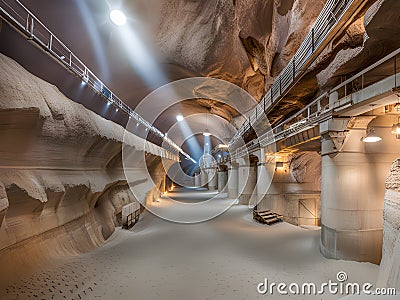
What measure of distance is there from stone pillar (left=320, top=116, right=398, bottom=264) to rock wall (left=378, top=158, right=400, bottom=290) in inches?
96.3

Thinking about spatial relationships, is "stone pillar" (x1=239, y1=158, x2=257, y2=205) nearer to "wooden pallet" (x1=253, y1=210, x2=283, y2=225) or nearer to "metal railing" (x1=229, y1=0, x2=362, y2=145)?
"wooden pallet" (x1=253, y1=210, x2=283, y2=225)

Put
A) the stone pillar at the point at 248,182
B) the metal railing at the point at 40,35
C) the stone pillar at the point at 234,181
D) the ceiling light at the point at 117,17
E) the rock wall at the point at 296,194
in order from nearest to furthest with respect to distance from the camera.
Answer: the metal railing at the point at 40,35 → the ceiling light at the point at 117,17 → the rock wall at the point at 296,194 → the stone pillar at the point at 248,182 → the stone pillar at the point at 234,181

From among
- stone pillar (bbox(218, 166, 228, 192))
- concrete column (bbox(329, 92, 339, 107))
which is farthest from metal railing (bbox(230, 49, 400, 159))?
stone pillar (bbox(218, 166, 228, 192))

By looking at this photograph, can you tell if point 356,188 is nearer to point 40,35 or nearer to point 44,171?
point 44,171

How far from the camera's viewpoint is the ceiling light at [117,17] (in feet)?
43.0

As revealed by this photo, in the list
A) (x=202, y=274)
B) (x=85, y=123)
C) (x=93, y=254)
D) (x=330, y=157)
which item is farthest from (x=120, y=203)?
(x=330, y=157)

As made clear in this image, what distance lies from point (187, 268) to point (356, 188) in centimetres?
641

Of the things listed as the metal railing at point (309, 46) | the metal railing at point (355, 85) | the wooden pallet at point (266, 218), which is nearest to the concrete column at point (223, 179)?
the wooden pallet at point (266, 218)

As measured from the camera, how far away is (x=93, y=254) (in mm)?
8820

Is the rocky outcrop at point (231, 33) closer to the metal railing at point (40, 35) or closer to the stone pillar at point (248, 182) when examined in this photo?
the metal railing at point (40, 35)

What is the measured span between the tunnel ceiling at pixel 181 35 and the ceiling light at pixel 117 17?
1.28 ft

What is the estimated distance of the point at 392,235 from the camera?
4941 mm

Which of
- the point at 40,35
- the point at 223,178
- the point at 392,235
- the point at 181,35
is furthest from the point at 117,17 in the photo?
the point at 223,178

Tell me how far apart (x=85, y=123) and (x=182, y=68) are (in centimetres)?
1189
